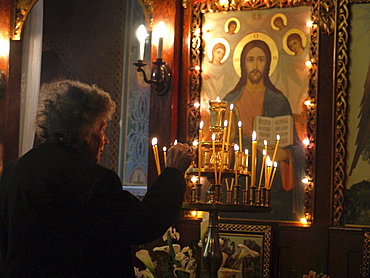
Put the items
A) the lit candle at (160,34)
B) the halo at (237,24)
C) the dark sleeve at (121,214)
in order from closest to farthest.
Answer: the dark sleeve at (121,214) < the lit candle at (160,34) < the halo at (237,24)

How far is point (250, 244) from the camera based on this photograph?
15.0ft

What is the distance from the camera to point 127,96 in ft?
22.8

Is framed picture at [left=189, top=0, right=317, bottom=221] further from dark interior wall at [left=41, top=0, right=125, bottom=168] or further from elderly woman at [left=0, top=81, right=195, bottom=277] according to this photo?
elderly woman at [left=0, top=81, right=195, bottom=277]

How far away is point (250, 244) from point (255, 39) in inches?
63.2

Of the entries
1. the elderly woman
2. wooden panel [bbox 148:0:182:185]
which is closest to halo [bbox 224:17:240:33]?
wooden panel [bbox 148:0:182:185]

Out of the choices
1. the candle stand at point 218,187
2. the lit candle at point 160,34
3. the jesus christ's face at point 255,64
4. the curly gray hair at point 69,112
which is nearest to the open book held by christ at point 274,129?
the jesus christ's face at point 255,64

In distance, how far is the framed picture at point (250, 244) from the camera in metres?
4.50

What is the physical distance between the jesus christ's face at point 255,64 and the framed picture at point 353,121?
23.6 inches

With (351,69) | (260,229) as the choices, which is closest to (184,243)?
(260,229)

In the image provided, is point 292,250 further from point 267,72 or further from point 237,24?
point 237,24

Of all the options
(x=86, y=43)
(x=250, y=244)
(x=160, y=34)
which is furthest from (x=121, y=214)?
(x=86, y=43)

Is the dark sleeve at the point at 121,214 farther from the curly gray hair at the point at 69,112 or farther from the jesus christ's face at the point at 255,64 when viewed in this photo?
the jesus christ's face at the point at 255,64

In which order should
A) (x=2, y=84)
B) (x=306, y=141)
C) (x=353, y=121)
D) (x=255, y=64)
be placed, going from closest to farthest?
(x=353, y=121) < (x=306, y=141) < (x=255, y=64) < (x=2, y=84)

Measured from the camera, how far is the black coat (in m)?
2.12
